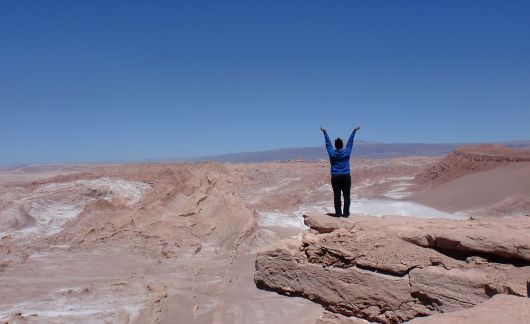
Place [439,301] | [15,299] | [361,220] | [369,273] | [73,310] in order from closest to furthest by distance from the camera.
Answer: [439,301] → [369,273] → [361,220] → [73,310] → [15,299]

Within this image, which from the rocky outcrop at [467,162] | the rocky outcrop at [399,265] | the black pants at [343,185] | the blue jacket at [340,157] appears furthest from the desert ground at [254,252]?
the blue jacket at [340,157]

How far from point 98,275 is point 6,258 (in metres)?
2.58

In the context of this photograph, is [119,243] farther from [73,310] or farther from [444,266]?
[444,266]

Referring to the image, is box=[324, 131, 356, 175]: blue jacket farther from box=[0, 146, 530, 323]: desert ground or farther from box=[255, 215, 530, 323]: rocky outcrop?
box=[255, 215, 530, 323]: rocky outcrop

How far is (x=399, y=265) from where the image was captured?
551cm

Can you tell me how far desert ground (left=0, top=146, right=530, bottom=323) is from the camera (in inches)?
208

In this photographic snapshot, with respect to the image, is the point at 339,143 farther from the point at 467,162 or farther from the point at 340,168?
the point at 467,162

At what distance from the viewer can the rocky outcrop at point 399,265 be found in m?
5.07

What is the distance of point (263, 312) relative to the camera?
23.8 feet

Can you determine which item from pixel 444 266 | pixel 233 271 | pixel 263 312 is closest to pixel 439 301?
pixel 444 266

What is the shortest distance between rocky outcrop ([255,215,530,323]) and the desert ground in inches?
0.5

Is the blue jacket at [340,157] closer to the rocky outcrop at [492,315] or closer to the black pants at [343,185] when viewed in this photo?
the black pants at [343,185]

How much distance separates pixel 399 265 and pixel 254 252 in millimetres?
6332

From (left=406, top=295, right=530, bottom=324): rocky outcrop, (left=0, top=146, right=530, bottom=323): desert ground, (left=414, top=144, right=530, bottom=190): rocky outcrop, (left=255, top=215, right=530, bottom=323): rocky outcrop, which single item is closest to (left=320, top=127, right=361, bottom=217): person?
(left=0, top=146, right=530, bottom=323): desert ground
